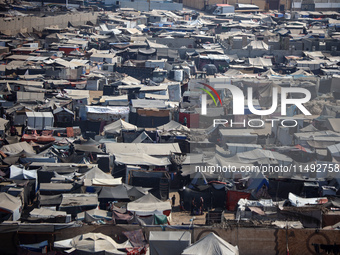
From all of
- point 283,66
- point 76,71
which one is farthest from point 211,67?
point 76,71

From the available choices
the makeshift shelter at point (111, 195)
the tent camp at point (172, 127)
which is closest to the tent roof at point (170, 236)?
the makeshift shelter at point (111, 195)

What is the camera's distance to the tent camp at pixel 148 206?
1190 centimetres

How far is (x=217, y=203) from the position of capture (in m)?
13.4

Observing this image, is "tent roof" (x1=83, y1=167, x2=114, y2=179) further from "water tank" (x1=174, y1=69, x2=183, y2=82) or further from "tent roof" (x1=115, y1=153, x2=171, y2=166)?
"water tank" (x1=174, y1=69, x2=183, y2=82)

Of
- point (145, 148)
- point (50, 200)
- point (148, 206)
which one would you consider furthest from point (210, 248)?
point (145, 148)

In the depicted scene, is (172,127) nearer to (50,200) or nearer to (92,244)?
(50,200)

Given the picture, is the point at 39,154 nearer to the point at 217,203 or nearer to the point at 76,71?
the point at 217,203

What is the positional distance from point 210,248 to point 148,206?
9.75 feet

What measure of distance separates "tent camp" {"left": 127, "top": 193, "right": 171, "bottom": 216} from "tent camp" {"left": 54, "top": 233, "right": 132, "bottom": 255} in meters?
1.54

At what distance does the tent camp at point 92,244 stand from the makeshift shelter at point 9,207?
2076mm

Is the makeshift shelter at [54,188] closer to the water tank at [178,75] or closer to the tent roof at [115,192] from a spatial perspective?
the tent roof at [115,192]

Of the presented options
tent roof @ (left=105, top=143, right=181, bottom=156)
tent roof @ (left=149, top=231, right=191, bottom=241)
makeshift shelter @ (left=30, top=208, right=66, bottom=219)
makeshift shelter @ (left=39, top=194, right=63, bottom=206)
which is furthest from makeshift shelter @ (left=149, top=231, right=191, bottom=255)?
tent roof @ (left=105, top=143, right=181, bottom=156)

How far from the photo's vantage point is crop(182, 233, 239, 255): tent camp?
9.41 m

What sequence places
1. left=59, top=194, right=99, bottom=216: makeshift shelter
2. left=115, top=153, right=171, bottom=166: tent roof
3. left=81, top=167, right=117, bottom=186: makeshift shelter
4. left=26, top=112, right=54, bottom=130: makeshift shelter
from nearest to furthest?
left=59, top=194, right=99, bottom=216: makeshift shelter, left=81, top=167, right=117, bottom=186: makeshift shelter, left=115, top=153, right=171, bottom=166: tent roof, left=26, top=112, right=54, bottom=130: makeshift shelter
